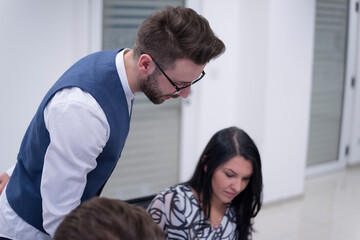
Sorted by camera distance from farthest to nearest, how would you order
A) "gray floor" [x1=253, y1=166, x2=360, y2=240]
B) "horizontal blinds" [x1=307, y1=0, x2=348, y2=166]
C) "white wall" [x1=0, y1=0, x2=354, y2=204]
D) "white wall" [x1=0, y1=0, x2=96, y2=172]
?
"horizontal blinds" [x1=307, y1=0, x2=348, y2=166]
"white wall" [x1=0, y1=0, x2=354, y2=204]
"gray floor" [x1=253, y1=166, x2=360, y2=240]
"white wall" [x1=0, y1=0, x2=96, y2=172]

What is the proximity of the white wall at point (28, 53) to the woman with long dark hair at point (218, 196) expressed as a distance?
131 cm

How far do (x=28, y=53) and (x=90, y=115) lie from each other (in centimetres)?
A: 160

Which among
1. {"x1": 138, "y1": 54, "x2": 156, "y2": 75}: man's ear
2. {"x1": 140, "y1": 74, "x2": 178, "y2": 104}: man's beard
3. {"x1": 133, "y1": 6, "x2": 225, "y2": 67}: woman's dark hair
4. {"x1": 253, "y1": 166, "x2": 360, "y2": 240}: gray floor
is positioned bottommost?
{"x1": 253, "y1": 166, "x2": 360, "y2": 240}: gray floor

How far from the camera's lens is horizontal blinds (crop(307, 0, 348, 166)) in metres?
4.35

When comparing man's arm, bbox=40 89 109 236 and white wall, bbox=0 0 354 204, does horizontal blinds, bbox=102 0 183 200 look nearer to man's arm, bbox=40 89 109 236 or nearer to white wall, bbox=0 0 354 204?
white wall, bbox=0 0 354 204

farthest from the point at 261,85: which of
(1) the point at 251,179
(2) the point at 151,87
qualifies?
(2) the point at 151,87

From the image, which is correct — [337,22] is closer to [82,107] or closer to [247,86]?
[247,86]

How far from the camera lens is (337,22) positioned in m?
4.46

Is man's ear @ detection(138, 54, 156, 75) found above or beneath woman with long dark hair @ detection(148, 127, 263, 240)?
above

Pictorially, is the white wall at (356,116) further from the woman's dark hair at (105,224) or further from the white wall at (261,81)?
the woman's dark hair at (105,224)

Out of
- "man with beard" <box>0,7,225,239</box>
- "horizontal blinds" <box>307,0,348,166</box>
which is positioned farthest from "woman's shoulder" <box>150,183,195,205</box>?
"horizontal blinds" <box>307,0,348,166</box>

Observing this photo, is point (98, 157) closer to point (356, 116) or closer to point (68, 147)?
point (68, 147)

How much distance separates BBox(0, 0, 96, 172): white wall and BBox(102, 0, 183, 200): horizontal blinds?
363 millimetres

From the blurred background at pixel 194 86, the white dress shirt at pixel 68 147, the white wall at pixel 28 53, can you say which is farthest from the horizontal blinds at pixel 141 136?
the white dress shirt at pixel 68 147
